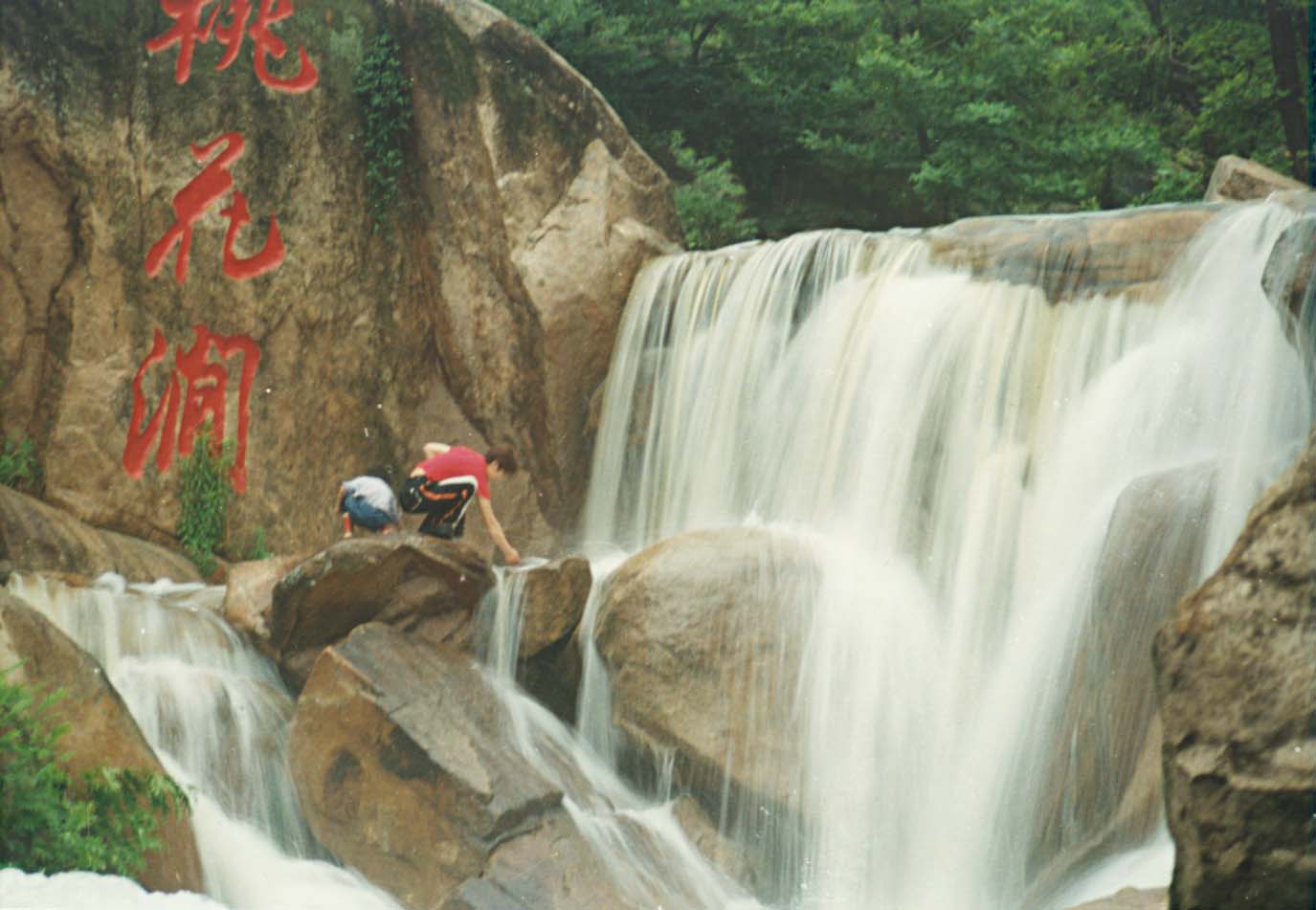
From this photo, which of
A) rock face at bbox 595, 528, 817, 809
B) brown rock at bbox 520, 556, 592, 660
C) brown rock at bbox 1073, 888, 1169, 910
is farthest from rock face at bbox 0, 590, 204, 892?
brown rock at bbox 1073, 888, 1169, 910

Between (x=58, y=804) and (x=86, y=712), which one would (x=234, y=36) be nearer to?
(x=86, y=712)

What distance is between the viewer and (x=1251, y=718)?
331 centimetres

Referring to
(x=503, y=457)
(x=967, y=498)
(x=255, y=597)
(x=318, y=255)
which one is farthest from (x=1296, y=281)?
(x=318, y=255)

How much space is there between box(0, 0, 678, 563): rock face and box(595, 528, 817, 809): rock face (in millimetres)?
2728

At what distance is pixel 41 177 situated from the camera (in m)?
9.08

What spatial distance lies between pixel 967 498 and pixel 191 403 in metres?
5.05

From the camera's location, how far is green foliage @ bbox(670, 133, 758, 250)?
41.3 ft

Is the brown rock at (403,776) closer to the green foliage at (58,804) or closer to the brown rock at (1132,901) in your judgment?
the green foliage at (58,804)

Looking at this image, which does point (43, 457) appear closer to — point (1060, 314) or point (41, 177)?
point (41, 177)

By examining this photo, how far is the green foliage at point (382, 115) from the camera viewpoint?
32.3ft

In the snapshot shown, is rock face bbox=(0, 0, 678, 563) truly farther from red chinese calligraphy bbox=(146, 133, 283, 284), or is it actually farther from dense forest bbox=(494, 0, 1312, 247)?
dense forest bbox=(494, 0, 1312, 247)

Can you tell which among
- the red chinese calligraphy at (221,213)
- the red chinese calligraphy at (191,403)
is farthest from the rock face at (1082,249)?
the red chinese calligraphy at (191,403)

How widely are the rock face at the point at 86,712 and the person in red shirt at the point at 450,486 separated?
2330 millimetres

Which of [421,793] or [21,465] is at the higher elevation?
[21,465]
